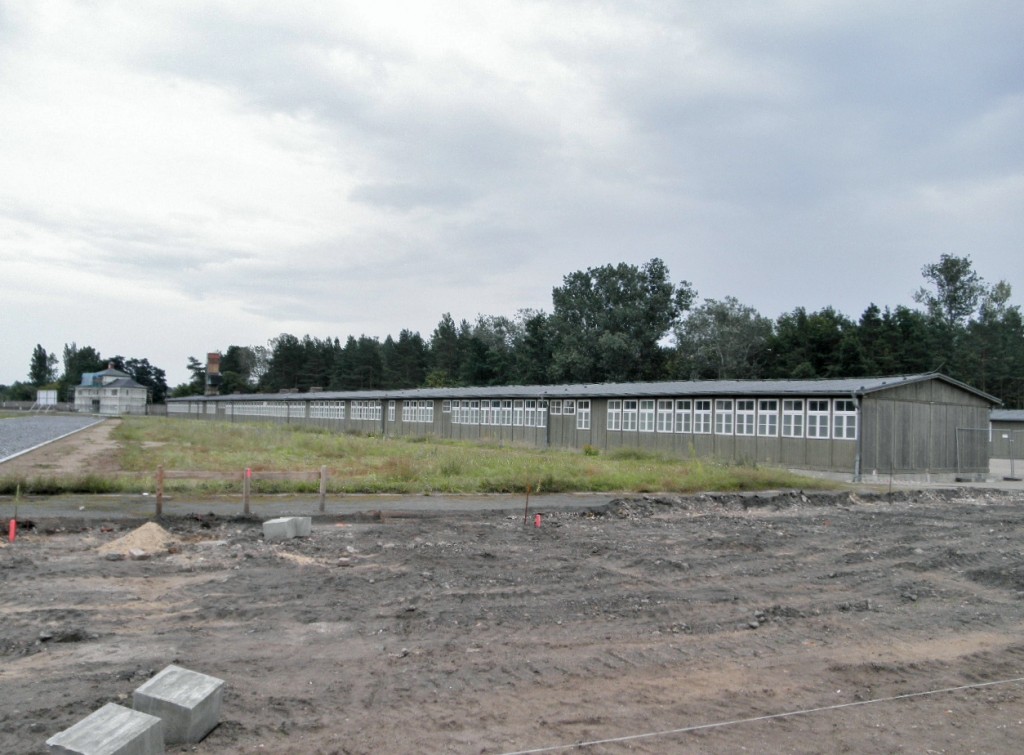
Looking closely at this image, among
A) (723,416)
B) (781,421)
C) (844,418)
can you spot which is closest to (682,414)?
(723,416)

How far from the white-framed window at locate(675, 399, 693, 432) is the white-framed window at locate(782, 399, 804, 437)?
5.17m

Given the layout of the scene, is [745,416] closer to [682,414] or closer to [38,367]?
[682,414]

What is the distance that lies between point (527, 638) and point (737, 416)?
28.8 metres

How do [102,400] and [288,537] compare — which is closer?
[288,537]

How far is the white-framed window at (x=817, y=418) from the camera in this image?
3164 cm

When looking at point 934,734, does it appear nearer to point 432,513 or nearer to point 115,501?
point 432,513

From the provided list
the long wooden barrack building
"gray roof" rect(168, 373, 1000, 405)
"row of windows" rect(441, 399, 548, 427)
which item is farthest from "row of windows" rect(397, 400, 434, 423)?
the long wooden barrack building

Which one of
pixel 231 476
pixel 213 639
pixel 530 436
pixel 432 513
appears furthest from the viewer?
pixel 530 436

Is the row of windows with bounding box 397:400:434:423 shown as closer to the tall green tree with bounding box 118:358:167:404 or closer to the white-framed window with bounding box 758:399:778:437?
the white-framed window with bounding box 758:399:778:437

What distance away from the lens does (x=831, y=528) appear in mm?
16641

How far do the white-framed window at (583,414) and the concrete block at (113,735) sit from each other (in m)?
39.4

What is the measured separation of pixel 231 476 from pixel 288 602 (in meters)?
14.7

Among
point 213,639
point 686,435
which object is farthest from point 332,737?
point 686,435

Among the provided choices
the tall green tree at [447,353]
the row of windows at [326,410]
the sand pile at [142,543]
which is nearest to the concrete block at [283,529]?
the sand pile at [142,543]
